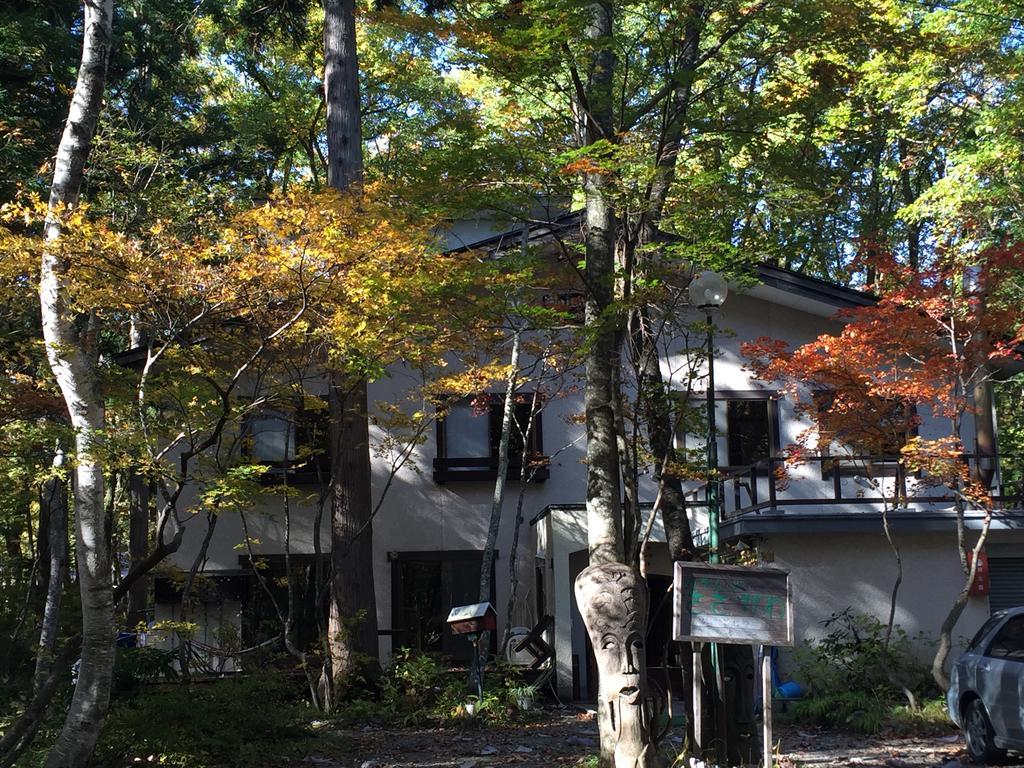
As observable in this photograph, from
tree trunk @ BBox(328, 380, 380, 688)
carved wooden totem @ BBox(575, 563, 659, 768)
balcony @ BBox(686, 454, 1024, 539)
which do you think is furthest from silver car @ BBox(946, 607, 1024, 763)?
tree trunk @ BBox(328, 380, 380, 688)

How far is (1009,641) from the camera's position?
10773 millimetres

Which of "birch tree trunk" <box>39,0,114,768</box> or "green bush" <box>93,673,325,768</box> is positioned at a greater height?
"birch tree trunk" <box>39,0,114,768</box>

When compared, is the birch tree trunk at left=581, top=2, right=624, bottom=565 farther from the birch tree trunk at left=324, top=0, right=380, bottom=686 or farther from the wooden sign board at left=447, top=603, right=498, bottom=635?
the birch tree trunk at left=324, top=0, right=380, bottom=686

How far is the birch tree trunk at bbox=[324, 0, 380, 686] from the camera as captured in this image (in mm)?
16625

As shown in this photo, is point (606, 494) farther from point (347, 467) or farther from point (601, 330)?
point (347, 467)

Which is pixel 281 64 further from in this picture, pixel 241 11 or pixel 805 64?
pixel 805 64

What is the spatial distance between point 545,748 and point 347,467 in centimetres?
619

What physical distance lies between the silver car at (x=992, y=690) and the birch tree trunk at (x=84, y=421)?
8322mm

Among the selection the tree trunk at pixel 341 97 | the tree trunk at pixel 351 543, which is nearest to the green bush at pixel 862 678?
the tree trunk at pixel 351 543

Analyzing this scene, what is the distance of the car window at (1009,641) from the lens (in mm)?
10571

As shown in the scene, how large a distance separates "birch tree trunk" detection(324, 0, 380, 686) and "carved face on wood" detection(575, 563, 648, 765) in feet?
26.2

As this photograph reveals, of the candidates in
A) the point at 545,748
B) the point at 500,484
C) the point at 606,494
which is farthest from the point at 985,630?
the point at 500,484

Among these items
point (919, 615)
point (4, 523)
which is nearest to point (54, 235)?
point (919, 615)

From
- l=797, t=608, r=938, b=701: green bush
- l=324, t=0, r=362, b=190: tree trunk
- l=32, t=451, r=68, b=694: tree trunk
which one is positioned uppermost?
l=324, t=0, r=362, b=190: tree trunk
